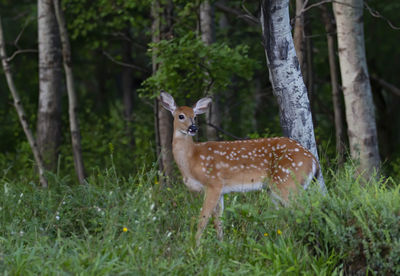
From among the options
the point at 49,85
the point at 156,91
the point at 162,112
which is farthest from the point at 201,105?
Answer: the point at 49,85

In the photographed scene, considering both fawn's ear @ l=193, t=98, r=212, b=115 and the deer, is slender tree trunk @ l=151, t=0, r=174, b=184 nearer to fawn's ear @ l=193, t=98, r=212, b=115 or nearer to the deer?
fawn's ear @ l=193, t=98, r=212, b=115

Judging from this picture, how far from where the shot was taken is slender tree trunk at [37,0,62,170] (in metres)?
11.2

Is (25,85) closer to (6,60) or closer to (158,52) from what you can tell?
(6,60)

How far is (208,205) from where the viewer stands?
6414 mm

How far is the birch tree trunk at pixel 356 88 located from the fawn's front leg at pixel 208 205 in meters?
2.83

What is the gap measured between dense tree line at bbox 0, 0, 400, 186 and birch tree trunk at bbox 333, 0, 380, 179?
1cm

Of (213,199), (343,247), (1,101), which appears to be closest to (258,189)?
(213,199)

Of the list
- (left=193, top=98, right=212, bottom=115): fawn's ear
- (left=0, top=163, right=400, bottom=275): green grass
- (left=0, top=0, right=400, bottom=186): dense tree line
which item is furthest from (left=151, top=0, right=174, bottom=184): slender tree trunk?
(left=0, top=163, right=400, bottom=275): green grass

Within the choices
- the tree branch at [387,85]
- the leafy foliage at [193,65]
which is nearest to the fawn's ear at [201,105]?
the leafy foliage at [193,65]

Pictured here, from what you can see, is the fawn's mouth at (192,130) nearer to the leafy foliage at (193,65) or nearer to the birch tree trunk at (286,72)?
the birch tree trunk at (286,72)

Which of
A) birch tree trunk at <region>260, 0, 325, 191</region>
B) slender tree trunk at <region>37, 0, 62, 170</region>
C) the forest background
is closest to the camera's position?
the forest background

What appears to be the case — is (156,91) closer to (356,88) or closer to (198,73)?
(198,73)

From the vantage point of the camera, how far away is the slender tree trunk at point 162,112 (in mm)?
9828

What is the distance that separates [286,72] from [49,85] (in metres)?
5.71
